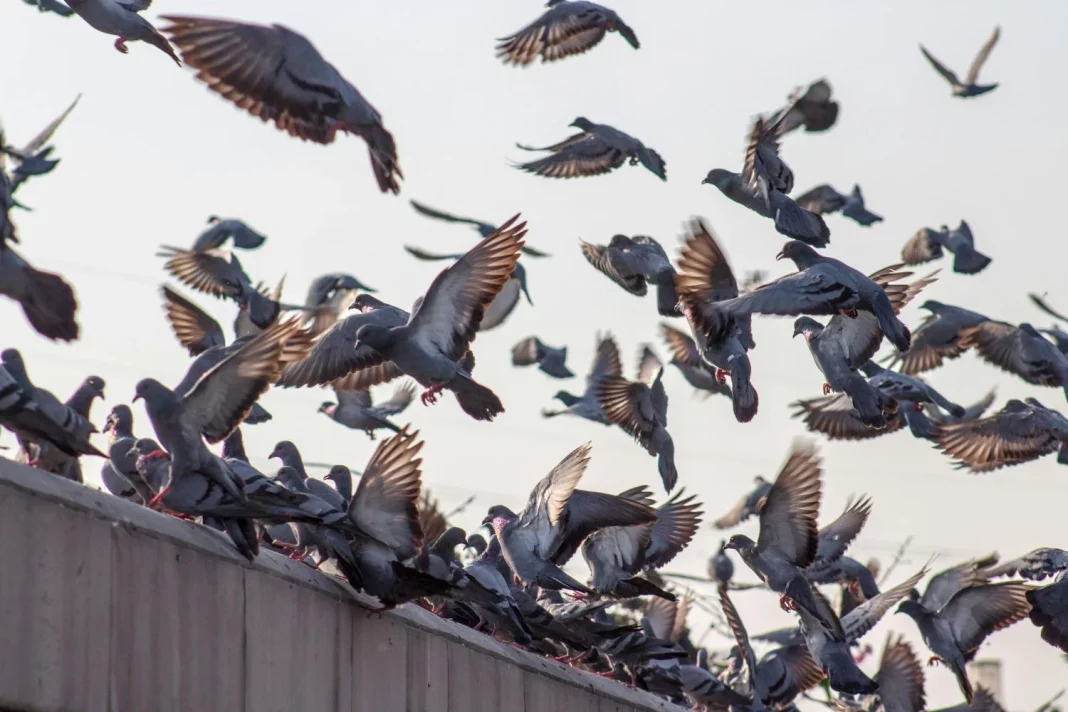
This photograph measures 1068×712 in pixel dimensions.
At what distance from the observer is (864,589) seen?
2097 centimetres

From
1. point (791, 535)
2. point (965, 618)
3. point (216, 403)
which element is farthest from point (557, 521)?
point (965, 618)

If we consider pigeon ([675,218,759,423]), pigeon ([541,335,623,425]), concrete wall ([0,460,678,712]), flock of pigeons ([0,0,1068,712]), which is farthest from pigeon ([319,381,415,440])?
concrete wall ([0,460,678,712])

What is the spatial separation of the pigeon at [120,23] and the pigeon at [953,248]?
34.6 ft

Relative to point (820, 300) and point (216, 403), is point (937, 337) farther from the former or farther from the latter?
point (216, 403)

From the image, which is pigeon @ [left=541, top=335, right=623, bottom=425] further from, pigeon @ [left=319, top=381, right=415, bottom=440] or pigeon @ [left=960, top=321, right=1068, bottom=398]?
pigeon @ [left=960, top=321, right=1068, bottom=398]

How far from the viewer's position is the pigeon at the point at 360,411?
2094cm

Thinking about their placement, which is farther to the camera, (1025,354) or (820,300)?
(1025,354)

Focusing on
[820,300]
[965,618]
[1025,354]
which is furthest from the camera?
[1025,354]

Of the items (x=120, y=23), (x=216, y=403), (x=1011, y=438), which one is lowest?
(x=216, y=403)

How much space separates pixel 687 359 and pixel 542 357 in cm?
362

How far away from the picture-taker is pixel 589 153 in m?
19.4

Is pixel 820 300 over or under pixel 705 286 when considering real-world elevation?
under

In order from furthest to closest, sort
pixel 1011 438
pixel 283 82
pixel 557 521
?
pixel 1011 438 → pixel 557 521 → pixel 283 82

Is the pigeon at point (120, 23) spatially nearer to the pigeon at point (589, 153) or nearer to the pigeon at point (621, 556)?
the pigeon at point (621, 556)
